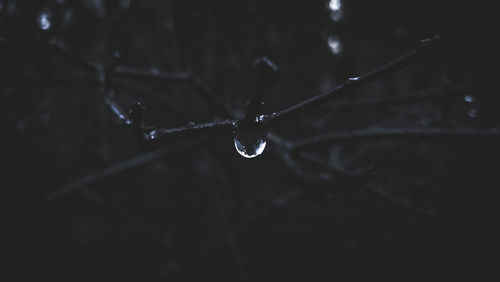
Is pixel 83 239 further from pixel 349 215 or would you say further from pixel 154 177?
pixel 349 215

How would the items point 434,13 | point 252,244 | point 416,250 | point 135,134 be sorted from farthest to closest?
point 252,244 < point 416,250 < point 434,13 < point 135,134

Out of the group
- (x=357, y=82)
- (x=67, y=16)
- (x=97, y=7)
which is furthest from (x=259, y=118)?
(x=97, y=7)

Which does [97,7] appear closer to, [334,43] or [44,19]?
[44,19]

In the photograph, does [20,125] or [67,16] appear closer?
[20,125]

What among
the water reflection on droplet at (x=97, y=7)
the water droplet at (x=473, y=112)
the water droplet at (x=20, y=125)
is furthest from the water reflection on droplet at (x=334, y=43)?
the water droplet at (x=20, y=125)

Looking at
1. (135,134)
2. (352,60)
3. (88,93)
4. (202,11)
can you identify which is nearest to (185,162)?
(88,93)

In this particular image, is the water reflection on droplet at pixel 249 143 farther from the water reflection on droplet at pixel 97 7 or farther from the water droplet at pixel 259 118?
the water reflection on droplet at pixel 97 7
